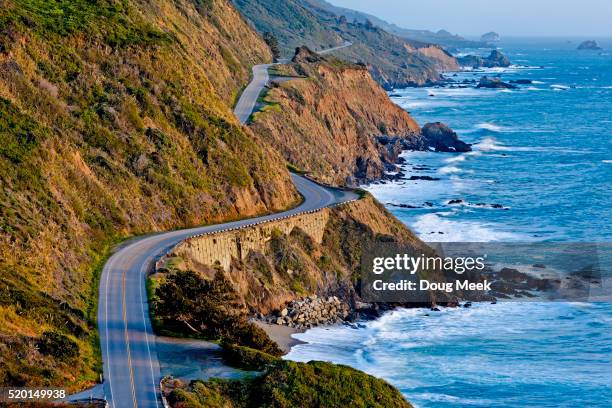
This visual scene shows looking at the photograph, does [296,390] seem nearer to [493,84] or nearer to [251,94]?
[251,94]

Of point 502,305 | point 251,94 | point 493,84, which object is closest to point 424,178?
point 251,94

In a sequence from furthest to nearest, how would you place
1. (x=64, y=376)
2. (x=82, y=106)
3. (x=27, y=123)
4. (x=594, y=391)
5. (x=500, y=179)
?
(x=500, y=179)
(x=82, y=106)
(x=27, y=123)
(x=594, y=391)
(x=64, y=376)

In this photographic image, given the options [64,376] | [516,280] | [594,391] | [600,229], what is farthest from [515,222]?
[64,376]

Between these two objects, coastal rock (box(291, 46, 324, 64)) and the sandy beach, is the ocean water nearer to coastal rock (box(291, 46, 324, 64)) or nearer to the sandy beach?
the sandy beach

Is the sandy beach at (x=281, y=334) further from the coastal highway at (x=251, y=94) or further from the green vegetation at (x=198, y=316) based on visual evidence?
the coastal highway at (x=251, y=94)

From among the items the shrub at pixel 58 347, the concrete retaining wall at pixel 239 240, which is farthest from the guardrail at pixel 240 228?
the shrub at pixel 58 347

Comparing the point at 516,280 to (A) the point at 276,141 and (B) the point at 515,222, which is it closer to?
(B) the point at 515,222
